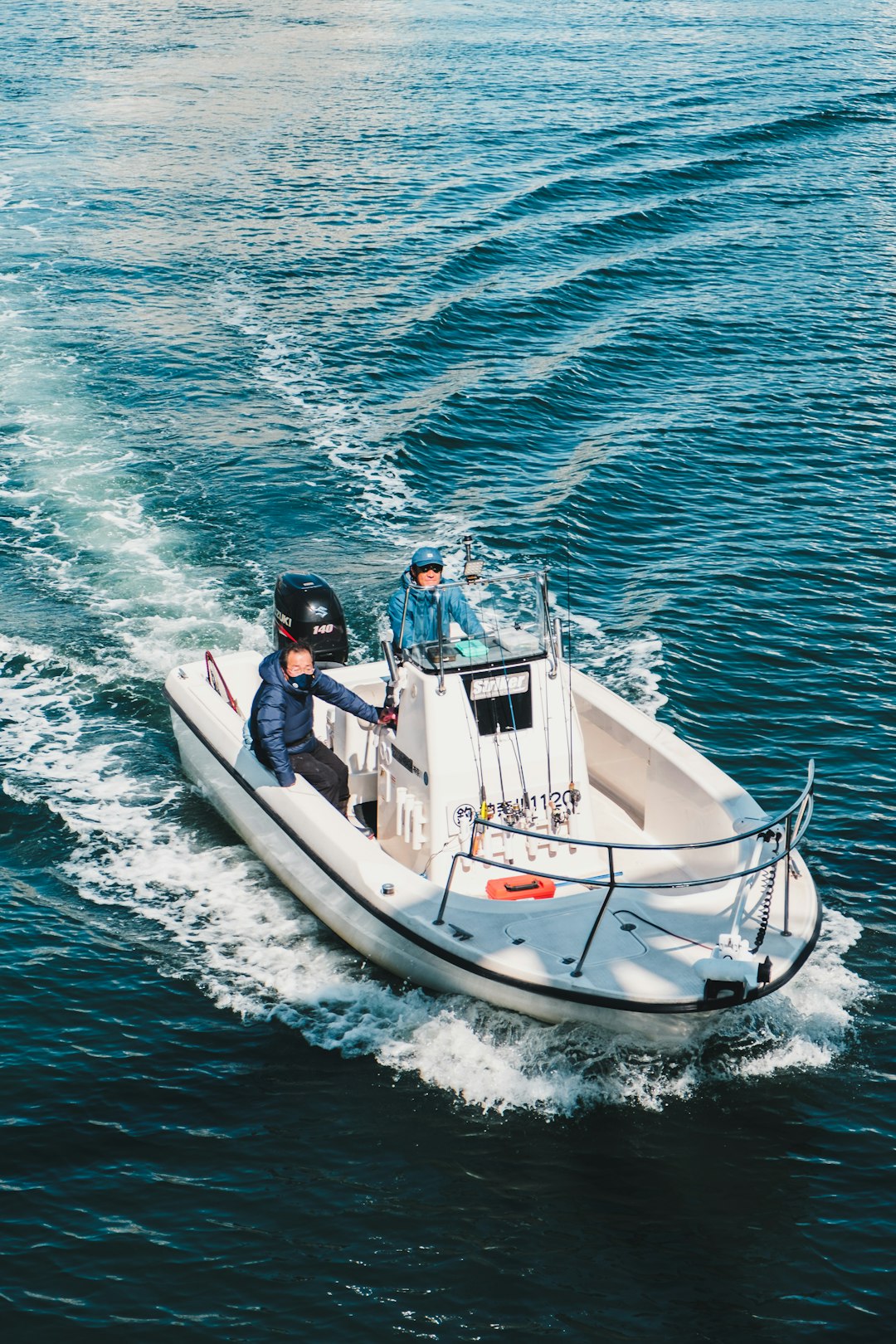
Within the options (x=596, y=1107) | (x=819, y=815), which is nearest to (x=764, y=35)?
(x=819, y=815)

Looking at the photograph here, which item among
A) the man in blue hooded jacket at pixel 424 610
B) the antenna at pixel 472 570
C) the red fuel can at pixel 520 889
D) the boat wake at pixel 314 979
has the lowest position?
the boat wake at pixel 314 979

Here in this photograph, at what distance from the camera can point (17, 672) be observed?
13164 millimetres

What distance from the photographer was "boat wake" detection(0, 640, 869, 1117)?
27.5ft

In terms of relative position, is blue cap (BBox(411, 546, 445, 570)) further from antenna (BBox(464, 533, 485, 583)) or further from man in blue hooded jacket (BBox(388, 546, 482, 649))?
antenna (BBox(464, 533, 485, 583))

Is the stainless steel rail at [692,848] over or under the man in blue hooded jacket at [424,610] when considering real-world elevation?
under

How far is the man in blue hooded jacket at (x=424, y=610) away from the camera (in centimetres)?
993

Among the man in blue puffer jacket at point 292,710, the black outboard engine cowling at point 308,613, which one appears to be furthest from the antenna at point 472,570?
the black outboard engine cowling at point 308,613

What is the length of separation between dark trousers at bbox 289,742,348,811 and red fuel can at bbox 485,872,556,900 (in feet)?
5.01

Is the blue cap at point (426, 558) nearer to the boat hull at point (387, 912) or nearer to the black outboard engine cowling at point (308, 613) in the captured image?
the black outboard engine cowling at point (308, 613)

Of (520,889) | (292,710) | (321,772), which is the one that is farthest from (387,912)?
(292,710)

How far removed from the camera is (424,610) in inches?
396

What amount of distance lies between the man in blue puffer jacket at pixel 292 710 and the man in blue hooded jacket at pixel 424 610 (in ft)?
1.93

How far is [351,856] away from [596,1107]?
2.35 meters

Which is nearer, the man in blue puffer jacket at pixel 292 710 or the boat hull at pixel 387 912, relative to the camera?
the boat hull at pixel 387 912
